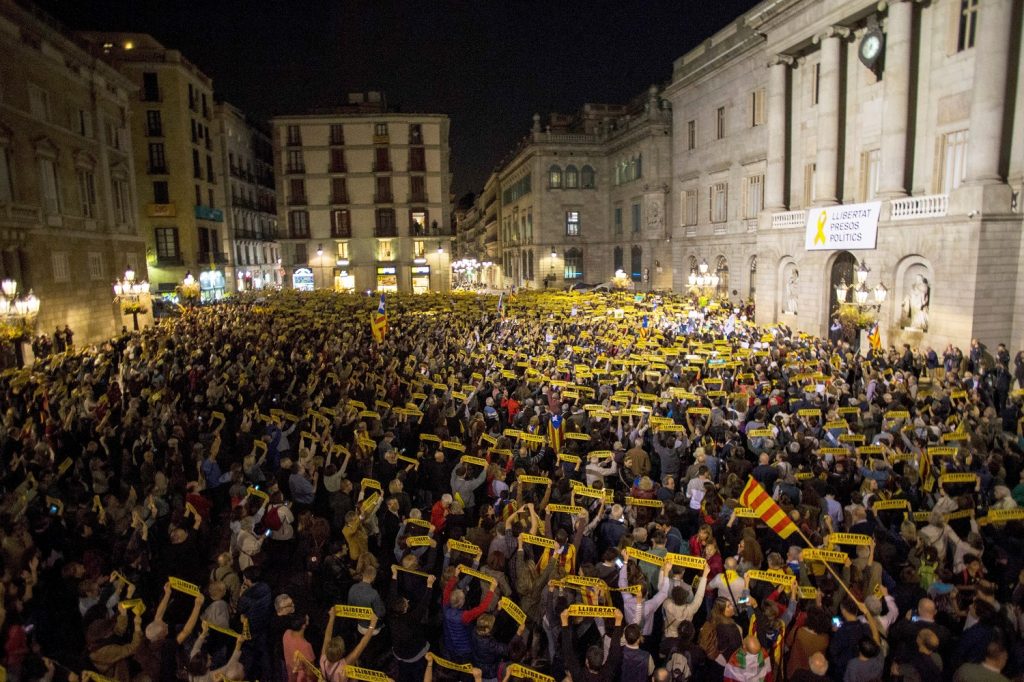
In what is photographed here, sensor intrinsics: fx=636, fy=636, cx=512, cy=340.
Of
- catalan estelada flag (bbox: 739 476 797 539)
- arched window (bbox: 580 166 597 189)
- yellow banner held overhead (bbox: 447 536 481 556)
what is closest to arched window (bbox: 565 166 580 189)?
arched window (bbox: 580 166 597 189)

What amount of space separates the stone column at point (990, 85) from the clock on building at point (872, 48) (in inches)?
164

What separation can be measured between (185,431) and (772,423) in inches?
421

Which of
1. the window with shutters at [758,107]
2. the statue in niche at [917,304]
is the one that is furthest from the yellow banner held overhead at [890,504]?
the window with shutters at [758,107]

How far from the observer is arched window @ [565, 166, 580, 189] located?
62.6 metres

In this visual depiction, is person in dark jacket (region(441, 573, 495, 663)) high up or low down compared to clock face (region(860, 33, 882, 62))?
down

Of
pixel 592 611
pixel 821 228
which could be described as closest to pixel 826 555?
pixel 592 611

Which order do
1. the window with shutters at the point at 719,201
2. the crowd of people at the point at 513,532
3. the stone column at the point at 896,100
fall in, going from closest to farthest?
1. the crowd of people at the point at 513,532
2. the stone column at the point at 896,100
3. the window with shutters at the point at 719,201

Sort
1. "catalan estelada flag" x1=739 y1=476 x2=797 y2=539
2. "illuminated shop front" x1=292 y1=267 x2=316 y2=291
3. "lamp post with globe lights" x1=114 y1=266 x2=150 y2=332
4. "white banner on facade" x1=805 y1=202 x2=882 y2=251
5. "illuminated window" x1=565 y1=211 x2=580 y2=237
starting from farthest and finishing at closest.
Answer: "illuminated window" x1=565 y1=211 x2=580 y2=237
"illuminated shop front" x1=292 y1=267 x2=316 y2=291
"lamp post with globe lights" x1=114 y1=266 x2=150 y2=332
"white banner on facade" x1=805 y1=202 x2=882 y2=251
"catalan estelada flag" x1=739 y1=476 x2=797 y2=539

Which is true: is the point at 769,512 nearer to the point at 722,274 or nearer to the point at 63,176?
the point at 63,176

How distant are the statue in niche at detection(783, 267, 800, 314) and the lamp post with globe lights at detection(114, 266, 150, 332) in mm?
29209

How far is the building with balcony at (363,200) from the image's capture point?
198ft

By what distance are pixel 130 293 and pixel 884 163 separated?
3126cm

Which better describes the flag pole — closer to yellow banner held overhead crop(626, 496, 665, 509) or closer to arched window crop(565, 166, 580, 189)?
yellow banner held overhead crop(626, 496, 665, 509)

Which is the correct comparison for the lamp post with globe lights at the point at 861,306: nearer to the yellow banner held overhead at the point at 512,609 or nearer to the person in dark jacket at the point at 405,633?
the yellow banner held overhead at the point at 512,609
